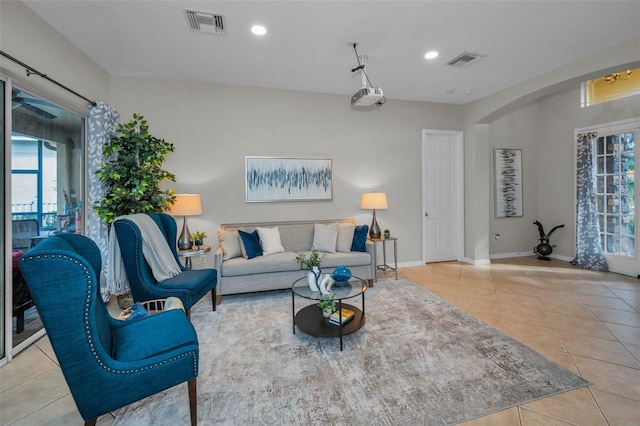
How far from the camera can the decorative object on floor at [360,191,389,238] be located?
4.39m

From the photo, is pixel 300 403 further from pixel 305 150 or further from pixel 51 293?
pixel 305 150

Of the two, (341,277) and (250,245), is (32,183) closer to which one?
(250,245)

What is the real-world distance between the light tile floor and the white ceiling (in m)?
2.87

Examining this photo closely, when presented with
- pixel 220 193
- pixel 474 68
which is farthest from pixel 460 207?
pixel 220 193

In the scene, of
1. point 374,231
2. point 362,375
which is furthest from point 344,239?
point 362,375

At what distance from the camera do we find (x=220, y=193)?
427cm

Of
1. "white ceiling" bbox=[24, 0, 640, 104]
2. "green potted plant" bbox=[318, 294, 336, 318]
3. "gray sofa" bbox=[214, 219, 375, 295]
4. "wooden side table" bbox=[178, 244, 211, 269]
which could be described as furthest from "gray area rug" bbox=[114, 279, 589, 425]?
"white ceiling" bbox=[24, 0, 640, 104]

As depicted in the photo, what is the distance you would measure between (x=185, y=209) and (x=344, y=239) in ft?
7.10

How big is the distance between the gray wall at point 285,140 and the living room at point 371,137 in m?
0.01

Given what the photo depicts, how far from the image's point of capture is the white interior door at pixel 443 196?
17.4 ft

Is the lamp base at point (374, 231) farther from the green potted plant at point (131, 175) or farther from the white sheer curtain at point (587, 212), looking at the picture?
the white sheer curtain at point (587, 212)

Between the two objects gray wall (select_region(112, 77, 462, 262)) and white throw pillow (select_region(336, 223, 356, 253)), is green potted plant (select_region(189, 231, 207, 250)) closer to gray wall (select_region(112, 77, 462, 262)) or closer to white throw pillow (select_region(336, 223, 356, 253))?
gray wall (select_region(112, 77, 462, 262))

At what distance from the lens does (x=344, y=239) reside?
4.25 metres

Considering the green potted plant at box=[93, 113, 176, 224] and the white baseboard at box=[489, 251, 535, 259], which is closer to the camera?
the green potted plant at box=[93, 113, 176, 224]
